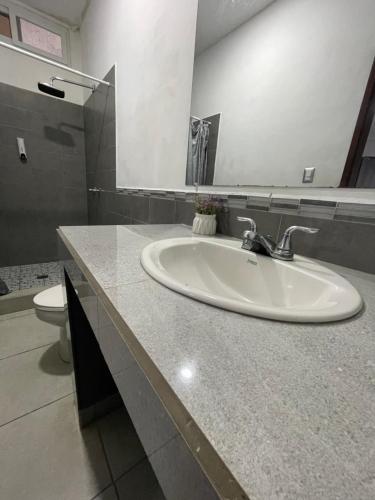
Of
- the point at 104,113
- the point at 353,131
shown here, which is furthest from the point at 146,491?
the point at 104,113

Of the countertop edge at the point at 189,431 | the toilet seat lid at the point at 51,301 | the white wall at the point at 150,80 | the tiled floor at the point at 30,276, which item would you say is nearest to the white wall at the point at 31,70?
the white wall at the point at 150,80

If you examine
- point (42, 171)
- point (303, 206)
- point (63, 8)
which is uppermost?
point (63, 8)

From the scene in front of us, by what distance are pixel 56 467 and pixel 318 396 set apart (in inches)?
43.9

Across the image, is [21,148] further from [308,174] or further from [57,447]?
[308,174]

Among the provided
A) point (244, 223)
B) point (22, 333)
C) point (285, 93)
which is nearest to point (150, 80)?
point (285, 93)

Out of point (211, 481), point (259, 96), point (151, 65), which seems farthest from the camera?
point (151, 65)

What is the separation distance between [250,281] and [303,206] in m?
0.29

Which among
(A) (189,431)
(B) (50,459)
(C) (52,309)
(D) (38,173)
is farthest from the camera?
(D) (38,173)

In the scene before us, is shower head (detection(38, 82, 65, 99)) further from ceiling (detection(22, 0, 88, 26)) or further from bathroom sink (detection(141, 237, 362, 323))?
bathroom sink (detection(141, 237, 362, 323))

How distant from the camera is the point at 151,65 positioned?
121 centimetres

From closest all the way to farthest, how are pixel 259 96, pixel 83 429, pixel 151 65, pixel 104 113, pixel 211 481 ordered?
1. pixel 211 481
2. pixel 259 96
3. pixel 83 429
4. pixel 151 65
5. pixel 104 113

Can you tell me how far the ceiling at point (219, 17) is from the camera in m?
0.79

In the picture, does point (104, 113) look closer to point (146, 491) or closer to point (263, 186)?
point (263, 186)

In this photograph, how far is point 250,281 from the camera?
0.67m
